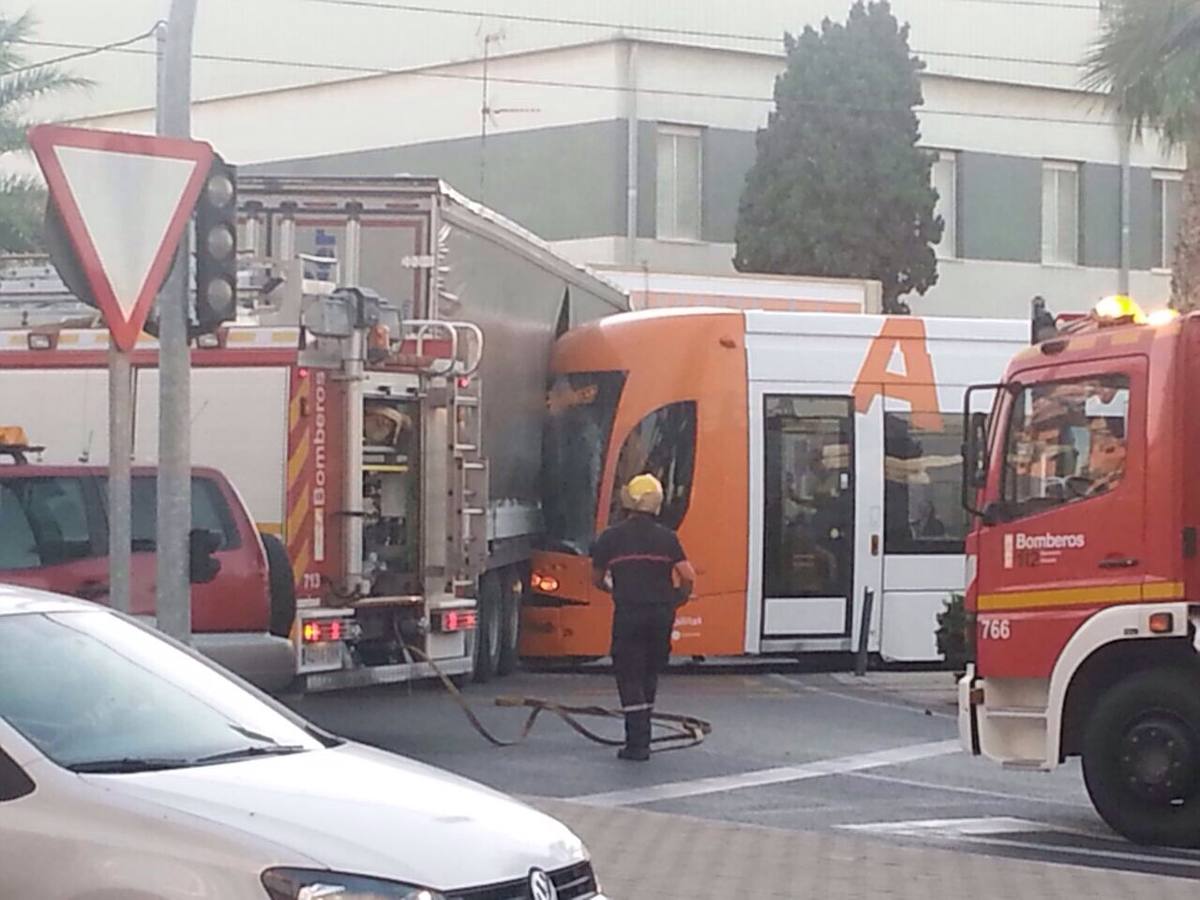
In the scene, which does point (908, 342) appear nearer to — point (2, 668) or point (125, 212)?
point (125, 212)

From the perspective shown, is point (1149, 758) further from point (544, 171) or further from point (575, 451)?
point (544, 171)

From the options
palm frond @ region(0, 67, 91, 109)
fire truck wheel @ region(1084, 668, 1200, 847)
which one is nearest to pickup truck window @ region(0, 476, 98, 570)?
fire truck wheel @ region(1084, 668, 1200, 847)

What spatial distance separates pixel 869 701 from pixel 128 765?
1291 centimetres

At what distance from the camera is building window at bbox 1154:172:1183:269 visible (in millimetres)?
46406

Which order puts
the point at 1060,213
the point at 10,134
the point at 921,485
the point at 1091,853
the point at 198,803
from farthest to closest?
the point at 1060,213, the point at 10,134, the point at 921,485, the point at 1091,853, the point at 198,803

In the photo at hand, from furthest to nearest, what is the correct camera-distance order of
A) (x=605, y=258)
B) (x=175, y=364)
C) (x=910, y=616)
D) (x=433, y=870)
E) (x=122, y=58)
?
(x=122, y=58) < (x=605, y=258) < (x=910, y=616) < (x=175, y=364) < (x=433, y=870)

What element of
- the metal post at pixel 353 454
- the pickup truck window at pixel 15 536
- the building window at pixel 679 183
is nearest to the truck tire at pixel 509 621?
the metal post at pixel 353 454

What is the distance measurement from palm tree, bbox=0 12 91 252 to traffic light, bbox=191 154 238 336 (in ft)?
81.5

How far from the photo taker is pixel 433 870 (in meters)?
5.85

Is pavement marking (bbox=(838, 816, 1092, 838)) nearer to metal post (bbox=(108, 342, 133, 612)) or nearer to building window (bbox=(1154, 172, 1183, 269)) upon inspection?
metal post (bbox=(108, 342, 133, 612))

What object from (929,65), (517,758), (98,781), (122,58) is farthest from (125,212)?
(122,58)

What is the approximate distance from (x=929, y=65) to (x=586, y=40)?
303 inches

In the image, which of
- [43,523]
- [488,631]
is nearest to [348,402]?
[43,523]

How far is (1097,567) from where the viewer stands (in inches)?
460
